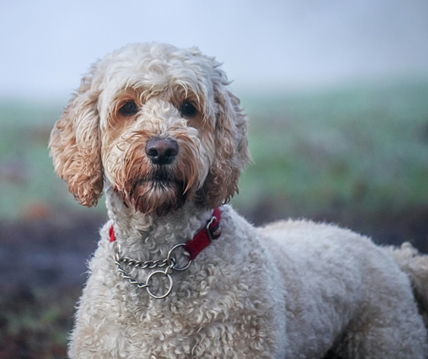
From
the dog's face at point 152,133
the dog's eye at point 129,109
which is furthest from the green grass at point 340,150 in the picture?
the dog's eye at point 129,109

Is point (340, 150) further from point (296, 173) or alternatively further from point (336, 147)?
point (296, 173)

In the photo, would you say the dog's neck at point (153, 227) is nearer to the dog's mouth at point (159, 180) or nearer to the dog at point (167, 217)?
the dog at point (167, 217)

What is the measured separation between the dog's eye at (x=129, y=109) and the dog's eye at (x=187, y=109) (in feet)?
0.62

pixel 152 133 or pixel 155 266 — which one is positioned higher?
pixel 152 133

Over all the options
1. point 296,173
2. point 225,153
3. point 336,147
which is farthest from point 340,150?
point 225,153

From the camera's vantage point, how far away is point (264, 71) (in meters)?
5.32

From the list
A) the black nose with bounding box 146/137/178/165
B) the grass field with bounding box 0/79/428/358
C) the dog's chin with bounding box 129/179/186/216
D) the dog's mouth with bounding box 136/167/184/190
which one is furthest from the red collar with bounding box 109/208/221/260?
the grass field with bounding box 0/79/428/358

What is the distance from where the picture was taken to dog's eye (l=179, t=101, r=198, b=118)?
244 centimetres

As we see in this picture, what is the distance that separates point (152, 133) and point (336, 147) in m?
3.52

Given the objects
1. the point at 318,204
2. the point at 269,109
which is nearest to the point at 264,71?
the point at 269,109

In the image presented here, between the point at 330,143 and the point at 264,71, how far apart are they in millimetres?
918

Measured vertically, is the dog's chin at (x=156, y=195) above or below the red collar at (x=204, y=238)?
above

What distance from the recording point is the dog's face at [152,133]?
2.23 meters

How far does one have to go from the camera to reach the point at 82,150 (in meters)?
2.44
